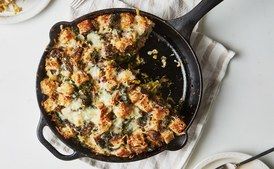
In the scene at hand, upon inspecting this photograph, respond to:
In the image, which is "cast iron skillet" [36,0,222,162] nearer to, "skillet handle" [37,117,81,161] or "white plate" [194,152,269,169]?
"skillet handle" [37,117,81,161]

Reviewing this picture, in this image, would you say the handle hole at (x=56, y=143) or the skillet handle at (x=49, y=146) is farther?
the handle hole at (x=56, y=143)

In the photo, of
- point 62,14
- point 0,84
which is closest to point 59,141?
point 0,84

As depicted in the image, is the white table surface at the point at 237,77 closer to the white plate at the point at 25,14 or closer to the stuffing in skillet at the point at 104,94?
the white plate at the point at 25,14

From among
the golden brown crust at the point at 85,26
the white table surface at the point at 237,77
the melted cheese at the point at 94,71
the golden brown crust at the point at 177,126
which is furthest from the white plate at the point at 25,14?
the golden brown crust at the point at 177,126

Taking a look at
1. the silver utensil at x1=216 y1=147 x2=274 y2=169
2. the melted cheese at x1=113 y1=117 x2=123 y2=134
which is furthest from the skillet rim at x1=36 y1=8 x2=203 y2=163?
the silver utensil at x1=216 y1=147 x2=274 y2=169

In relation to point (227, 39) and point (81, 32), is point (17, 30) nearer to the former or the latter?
point (81, 32)

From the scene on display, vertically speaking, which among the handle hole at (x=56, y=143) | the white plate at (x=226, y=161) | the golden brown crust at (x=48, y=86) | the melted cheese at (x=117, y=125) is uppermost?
the golden brown crust at (x=48, y=86)

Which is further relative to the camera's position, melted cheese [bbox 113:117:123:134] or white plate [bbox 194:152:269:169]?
white plate [bbox 194:152:269:169]
